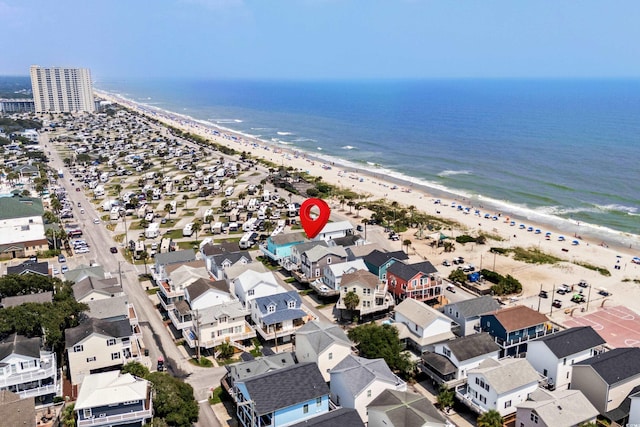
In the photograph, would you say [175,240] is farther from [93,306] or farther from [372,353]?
[372,353]

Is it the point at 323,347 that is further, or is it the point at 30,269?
the point at 30,269

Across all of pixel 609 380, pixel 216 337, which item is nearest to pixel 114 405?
pixel 216 337

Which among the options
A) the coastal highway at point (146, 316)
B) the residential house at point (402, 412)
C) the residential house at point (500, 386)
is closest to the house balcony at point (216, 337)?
the coastal highway at point (146, 316)

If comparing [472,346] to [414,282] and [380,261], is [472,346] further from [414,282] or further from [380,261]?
[380,261]

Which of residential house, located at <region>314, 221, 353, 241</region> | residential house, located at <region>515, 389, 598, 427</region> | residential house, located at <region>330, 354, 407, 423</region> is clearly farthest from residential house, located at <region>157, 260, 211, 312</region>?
residential house, located at <region>515, 389, 598, 427</region>

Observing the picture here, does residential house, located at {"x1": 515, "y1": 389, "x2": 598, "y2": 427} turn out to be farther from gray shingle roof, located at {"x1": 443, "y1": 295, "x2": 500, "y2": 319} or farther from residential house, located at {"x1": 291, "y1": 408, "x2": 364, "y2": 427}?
gray shingle roof, located at {"x1": 443, "y1": 295, "x2": 500, "y2": 319}

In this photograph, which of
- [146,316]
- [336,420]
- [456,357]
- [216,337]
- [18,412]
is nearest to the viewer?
[336,420]

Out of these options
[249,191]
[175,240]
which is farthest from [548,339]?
[249,191]
